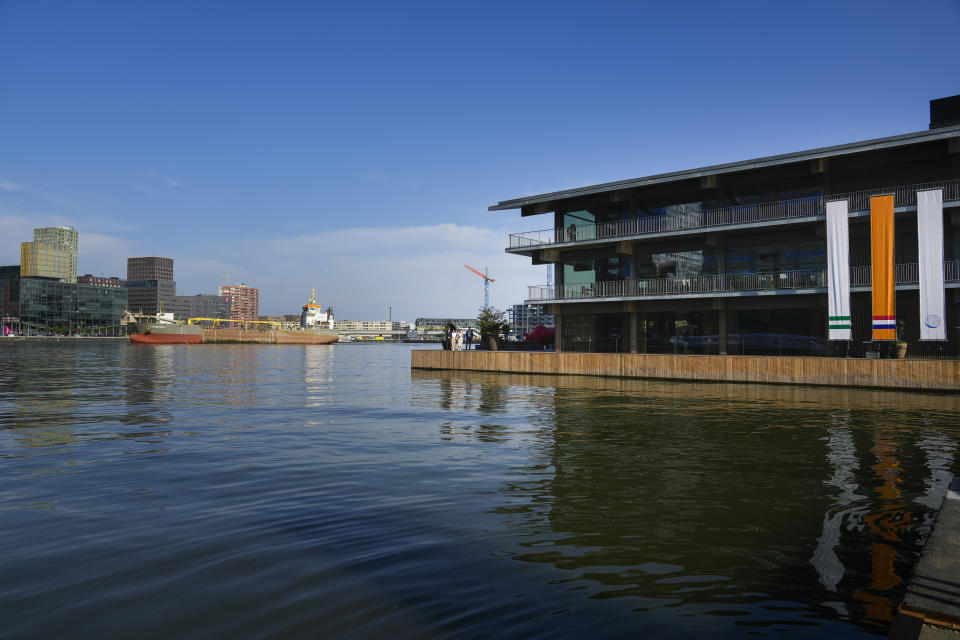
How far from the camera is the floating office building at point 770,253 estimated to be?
27734 millimetres

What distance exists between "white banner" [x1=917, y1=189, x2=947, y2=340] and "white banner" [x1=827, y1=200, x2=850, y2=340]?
9.40 feet

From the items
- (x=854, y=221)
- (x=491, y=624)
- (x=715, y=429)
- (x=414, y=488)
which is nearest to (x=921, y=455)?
(x=715, y=429)

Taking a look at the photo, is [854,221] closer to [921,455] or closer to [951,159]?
[951,159]

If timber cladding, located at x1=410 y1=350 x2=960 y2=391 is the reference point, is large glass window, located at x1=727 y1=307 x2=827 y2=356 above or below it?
above

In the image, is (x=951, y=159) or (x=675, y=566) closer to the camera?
(x=675, y=566)

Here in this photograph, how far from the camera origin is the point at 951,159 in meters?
28.6

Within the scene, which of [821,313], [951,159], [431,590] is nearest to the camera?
[431,590]

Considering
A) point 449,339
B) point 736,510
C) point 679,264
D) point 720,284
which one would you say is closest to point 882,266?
point 720,284

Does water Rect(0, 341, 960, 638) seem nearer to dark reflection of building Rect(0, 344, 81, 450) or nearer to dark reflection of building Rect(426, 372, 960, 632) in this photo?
dark reflection of building Rect(426, 372, 960, 632)

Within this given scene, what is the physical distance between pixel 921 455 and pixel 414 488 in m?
8.82

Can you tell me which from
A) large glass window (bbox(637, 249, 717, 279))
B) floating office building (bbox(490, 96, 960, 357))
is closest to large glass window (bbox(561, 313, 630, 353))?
floating office building (bbox(490, 96, 960, 357))

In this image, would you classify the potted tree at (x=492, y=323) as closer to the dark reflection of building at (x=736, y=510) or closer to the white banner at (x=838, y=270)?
the white banner at (x=838, y=270)

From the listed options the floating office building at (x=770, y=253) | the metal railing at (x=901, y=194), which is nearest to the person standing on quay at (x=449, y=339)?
the floating office building at (x=770, y=253)

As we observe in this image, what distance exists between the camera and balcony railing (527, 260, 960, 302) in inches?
1133
